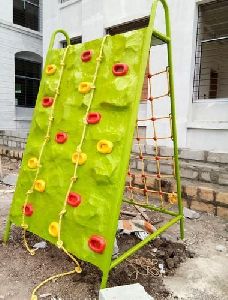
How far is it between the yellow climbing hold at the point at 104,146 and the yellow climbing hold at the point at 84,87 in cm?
46

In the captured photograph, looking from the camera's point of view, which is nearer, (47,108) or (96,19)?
(47,108)

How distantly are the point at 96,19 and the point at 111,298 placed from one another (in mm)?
6763

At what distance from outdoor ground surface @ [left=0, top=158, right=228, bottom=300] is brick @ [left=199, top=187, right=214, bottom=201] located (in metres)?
0.68

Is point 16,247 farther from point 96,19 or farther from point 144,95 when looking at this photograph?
point 96,19

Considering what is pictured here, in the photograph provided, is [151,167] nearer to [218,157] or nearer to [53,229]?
[218,157]

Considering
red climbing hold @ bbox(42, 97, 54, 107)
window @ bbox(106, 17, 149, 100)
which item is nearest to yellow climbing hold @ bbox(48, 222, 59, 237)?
red climbing hold @ bbox(42, 97, 54, 107)

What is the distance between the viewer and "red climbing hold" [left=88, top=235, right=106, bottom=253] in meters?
1.86

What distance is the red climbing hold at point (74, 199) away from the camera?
2.07 m

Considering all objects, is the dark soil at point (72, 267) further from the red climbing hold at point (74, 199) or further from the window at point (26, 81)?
the window at point (26, 81)

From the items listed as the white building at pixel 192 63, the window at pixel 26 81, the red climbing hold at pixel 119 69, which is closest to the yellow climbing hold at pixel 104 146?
the red climbing hold at pixel 119 69

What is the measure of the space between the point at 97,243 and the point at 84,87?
1190 mm

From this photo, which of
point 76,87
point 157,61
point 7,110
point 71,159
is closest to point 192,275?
point 71,159

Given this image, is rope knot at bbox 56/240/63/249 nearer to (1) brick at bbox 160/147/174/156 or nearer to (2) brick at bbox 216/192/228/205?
(2) brick at bbox 216/192/228/205

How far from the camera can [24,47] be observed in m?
10.5
